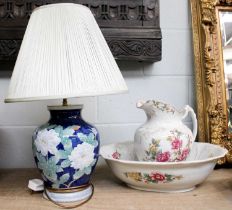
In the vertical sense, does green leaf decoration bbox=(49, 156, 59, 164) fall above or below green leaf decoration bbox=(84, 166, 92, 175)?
above

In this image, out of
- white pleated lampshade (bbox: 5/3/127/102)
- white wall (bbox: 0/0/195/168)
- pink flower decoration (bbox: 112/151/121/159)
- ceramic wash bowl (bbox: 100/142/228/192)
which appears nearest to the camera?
white pleated lampshade (bbox: 5/3/127/102)

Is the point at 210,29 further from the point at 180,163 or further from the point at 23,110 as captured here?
the point at 23,110

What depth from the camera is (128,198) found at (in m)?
0.68

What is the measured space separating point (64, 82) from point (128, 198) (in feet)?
0.96

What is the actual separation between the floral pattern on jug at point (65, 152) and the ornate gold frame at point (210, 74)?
404mm

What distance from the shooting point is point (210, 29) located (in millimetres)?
952

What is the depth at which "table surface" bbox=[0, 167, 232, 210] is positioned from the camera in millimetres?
629

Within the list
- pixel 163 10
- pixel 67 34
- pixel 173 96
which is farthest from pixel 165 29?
pixel 67 34

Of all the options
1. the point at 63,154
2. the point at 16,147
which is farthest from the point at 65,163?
the point at 16,147

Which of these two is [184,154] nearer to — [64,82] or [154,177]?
[154,177]

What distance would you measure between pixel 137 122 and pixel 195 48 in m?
0.29

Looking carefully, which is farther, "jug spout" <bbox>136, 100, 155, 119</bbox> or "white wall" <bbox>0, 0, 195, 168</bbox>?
"white wall" <bbox>0, 0, 195, 168</bbox>

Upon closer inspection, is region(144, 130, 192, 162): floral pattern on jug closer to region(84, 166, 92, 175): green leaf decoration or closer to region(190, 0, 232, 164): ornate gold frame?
region(84, 166, 92, 175): green leaf decoration

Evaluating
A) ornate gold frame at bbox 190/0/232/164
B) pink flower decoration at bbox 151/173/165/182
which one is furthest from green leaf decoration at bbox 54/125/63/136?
ornate gold frame at bbox 190/0/232/164
